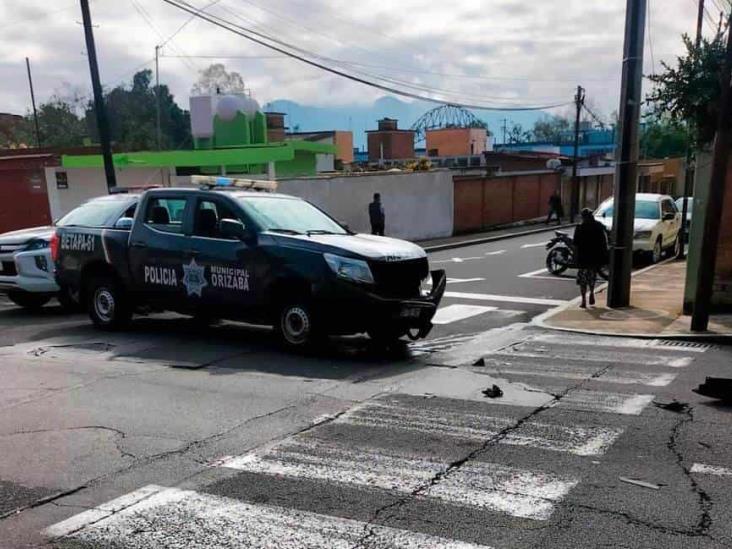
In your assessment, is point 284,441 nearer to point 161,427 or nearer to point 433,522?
point 161,427

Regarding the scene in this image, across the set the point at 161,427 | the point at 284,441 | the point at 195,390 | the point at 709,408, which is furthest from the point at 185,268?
the point at 709,408

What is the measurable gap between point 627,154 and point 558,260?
5856mm

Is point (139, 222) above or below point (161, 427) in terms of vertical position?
above

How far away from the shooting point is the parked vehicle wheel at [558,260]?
1712 centimetres

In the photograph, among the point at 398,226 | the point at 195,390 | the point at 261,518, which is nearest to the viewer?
the point at 261,518

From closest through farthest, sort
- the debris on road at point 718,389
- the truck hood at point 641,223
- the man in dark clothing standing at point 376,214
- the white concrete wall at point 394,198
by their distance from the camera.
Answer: the debris on road at point 718,389
the truck hood at point 641,223
the man in dark clothing standing at point 376,214
the white concrete wall at point 394,198

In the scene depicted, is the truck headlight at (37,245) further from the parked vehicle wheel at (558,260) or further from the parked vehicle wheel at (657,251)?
the parked vehicle wheel at (657,251)

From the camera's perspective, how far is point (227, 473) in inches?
189

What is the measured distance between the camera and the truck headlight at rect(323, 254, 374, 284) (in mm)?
8047

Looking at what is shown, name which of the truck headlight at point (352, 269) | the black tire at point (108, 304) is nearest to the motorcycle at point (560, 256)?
the truck headlight at point (352, 269)

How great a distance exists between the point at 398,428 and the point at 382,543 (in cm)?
191

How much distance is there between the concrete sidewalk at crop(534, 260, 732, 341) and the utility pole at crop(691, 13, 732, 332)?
0.32 metres

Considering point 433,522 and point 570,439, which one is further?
point 570,439

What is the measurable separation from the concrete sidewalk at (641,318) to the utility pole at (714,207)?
1.06ft
